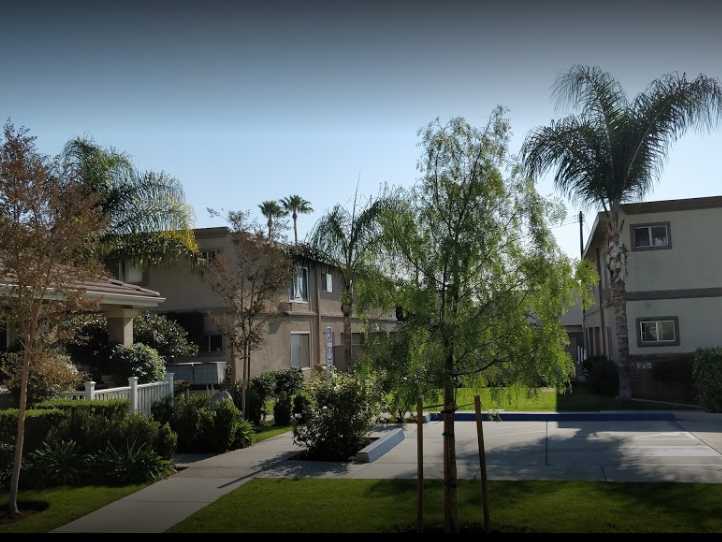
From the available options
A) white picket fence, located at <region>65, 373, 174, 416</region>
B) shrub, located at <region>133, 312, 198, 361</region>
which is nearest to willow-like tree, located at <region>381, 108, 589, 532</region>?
white picket fence, located at <region>65, 373, 174, 416</region>

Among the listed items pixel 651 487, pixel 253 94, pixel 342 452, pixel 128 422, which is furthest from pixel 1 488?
pixel 651 487

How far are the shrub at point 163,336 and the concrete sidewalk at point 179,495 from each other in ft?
31.0

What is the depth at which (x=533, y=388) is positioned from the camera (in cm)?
809

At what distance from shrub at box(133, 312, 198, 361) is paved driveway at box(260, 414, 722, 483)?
373 inches

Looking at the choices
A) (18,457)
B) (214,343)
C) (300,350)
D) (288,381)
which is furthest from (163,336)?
(18,457)

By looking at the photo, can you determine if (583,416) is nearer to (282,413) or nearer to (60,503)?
(282,413)

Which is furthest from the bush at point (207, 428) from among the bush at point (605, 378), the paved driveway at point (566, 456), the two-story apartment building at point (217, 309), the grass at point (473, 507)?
the bush at point (605, 378)

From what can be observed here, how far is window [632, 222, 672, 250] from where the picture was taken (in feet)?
69.1

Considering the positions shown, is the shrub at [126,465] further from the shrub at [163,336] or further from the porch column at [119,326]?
the shrub at [163,336]

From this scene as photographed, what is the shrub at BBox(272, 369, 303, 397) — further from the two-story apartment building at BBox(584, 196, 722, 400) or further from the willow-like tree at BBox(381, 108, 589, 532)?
the willow-like tree at BBox(381, 108, 589, 532)

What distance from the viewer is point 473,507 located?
883cm

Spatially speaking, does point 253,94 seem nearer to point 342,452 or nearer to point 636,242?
point 342,452

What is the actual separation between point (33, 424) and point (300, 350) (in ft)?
58.8

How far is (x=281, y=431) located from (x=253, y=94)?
9.79 meters
